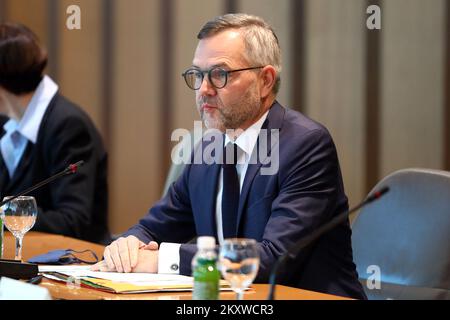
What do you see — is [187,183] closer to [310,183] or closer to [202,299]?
[310,183]

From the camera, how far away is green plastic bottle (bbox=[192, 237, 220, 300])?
1598mm

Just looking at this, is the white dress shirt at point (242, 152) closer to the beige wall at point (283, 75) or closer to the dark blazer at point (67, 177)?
the dark blazer at point (67, 177)

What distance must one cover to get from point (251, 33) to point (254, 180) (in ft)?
1.51

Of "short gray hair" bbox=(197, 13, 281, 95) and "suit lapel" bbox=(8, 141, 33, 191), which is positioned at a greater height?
"short gray hair" bbox=(197, 13, 281, 95)

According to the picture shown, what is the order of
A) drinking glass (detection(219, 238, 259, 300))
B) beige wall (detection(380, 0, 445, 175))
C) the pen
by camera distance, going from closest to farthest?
drinking glass (detection(219, 238, 259, 300))
the pen
beige wall (detection(380, 0, 445, 175))

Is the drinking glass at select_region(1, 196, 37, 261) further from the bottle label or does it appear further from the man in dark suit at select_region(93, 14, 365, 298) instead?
the bottle label

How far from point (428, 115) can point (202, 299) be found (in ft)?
8.47

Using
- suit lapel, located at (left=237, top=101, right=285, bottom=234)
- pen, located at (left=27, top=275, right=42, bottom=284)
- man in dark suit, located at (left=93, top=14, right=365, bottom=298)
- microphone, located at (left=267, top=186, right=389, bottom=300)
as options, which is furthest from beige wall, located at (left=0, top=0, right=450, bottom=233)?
microphone, located at (left=267, top=186, right=389, bottom=300)

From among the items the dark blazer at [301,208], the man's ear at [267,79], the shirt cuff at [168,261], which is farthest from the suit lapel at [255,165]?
the shirt cuff at [168,261]

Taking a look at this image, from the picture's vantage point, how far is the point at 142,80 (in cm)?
462

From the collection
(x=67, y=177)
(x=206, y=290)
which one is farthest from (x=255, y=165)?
(x=67, y=177)

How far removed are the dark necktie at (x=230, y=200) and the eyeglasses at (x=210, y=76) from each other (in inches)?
9.9

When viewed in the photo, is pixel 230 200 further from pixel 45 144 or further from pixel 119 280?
pixel 45 144

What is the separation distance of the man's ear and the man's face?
0.04m
